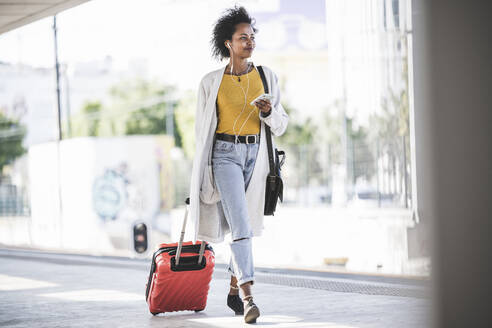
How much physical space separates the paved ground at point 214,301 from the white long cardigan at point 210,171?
519mm

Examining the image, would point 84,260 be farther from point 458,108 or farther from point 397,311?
point 458,108

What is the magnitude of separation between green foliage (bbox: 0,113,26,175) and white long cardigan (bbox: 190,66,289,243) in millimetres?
44830

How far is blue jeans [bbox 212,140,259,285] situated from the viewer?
13.1 feet

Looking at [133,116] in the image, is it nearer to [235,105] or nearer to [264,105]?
[235,105]

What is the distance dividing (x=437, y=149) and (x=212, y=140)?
2.81 meters

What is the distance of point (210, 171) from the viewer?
4.14 meters

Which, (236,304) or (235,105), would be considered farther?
(236,304)

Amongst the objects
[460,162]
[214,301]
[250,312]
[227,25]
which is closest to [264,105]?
[227,25]

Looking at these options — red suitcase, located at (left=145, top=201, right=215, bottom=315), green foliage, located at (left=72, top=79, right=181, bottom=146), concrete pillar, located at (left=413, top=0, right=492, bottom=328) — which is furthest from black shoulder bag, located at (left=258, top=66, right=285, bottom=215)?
green foliage, located at (left=72, top=79, right=181, bottom=146)

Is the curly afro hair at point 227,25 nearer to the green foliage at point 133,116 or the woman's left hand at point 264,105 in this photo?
the woman's left hand at point 264,105

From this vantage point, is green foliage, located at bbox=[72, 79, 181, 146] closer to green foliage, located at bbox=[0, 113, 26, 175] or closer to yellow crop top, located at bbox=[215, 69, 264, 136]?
green foliage, located at bbox=[0, 113, 26, 175]

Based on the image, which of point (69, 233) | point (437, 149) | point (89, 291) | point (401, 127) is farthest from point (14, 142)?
point (437, 149)

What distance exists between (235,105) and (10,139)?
4683 centimetres

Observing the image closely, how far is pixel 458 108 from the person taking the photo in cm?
136
